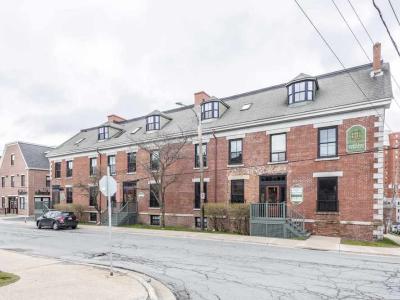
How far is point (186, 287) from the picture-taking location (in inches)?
317

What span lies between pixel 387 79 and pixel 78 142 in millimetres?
31033

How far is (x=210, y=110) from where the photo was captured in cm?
2527

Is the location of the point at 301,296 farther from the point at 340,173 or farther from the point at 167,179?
the point at 167,179

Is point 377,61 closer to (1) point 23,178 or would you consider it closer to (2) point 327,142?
(2) point 327,142

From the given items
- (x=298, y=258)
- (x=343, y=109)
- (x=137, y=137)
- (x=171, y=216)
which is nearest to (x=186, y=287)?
(x=298, y=258)

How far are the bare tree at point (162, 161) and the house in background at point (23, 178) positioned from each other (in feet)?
79.4

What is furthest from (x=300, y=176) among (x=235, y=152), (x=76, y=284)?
(x=76, y=284)

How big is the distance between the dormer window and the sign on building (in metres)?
8.82

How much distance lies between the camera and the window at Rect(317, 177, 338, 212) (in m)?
18.4

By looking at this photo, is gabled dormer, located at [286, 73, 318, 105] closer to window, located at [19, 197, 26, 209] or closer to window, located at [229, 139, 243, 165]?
window, located at [229, 139, 243, 165]

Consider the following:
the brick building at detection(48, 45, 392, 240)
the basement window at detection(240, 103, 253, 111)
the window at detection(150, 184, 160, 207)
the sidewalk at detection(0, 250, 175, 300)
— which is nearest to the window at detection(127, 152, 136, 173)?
the brick building at detection(48, 45, 392, 240)

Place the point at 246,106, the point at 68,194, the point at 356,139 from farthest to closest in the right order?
1. the point at 68,194
2. the point at 246,106
3. the point at 356,139

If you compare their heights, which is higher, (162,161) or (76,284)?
(162,161)

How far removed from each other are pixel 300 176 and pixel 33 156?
40.3m
